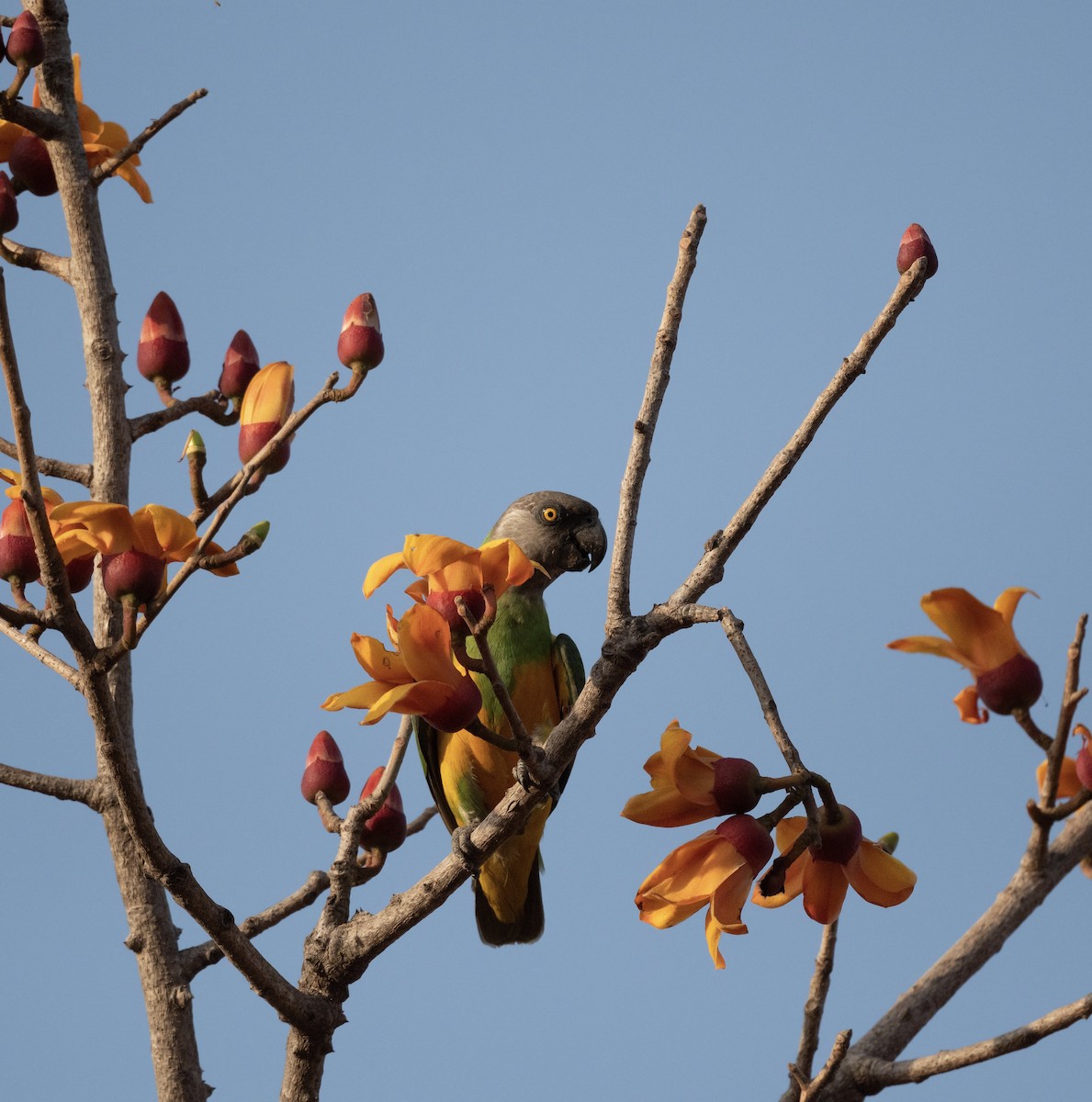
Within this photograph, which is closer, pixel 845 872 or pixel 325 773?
pixel 845 872

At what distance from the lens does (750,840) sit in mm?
1881

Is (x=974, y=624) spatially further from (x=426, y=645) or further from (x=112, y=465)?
(x=112, y=465)

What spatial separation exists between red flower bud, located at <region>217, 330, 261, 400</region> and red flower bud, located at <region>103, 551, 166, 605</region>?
3.18ft

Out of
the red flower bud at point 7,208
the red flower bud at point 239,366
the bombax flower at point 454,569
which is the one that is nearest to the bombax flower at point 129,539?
the bombax flower at point 454,569

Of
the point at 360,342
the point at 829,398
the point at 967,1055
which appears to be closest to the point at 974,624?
the point at 829,398

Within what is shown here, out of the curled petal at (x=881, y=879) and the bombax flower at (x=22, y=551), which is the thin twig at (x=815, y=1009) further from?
the bombax flower at (x=22, y=551)

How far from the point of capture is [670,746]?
1888 millimetres

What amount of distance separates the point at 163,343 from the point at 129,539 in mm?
1072

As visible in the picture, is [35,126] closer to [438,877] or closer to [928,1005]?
[438,877]

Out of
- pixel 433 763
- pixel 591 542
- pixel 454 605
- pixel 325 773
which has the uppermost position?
pixel 591 542

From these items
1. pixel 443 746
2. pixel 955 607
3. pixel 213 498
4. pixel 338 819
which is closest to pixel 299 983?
pixel 338 819

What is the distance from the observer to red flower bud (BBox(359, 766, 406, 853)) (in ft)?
10.7

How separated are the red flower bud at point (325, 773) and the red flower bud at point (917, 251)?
1.82m

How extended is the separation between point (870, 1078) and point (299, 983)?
1.28m
